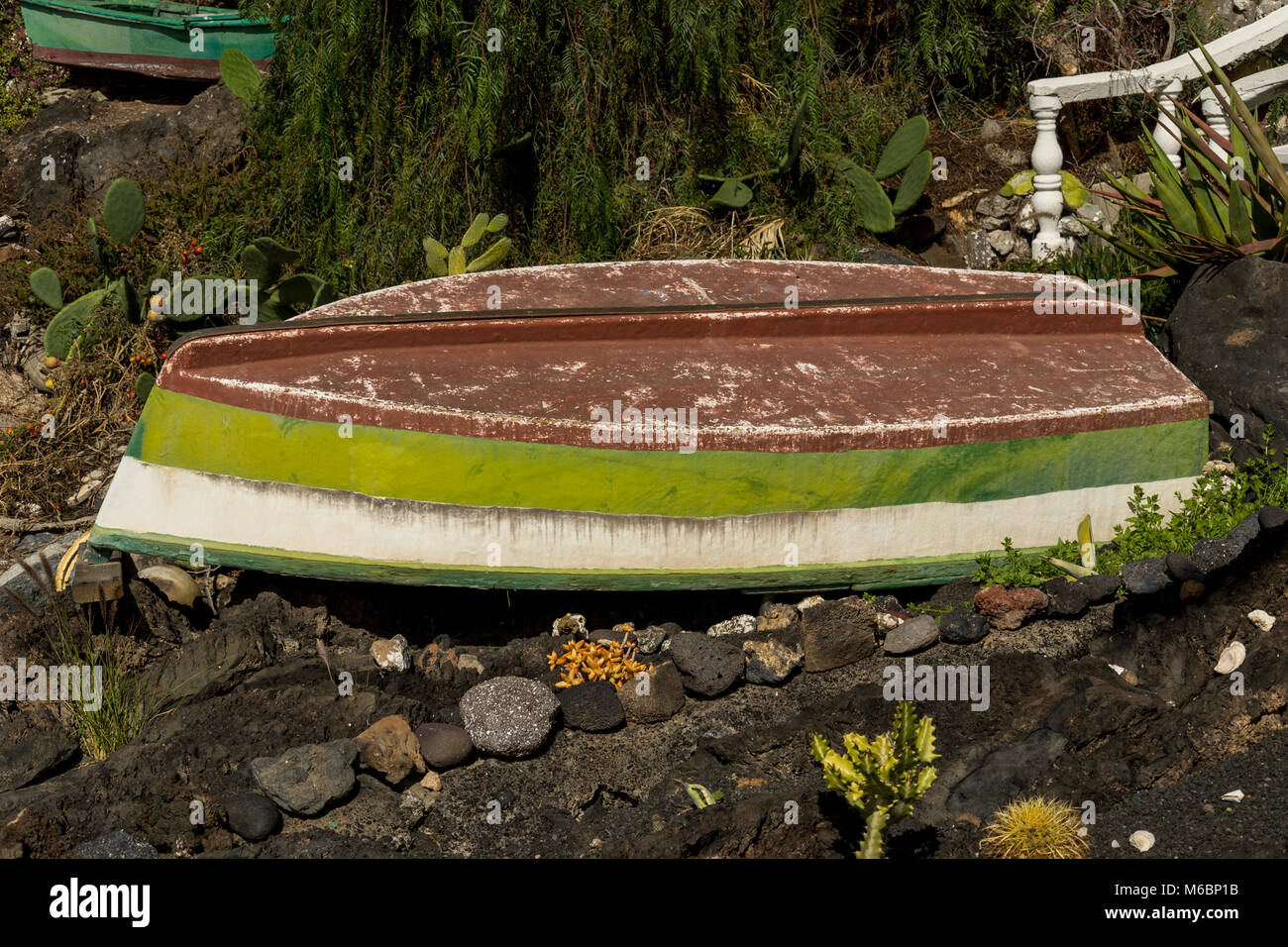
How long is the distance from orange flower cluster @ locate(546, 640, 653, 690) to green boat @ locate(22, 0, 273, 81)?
23.9ft

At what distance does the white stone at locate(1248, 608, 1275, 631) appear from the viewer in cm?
470

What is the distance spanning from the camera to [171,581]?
533cm

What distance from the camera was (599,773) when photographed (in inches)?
187

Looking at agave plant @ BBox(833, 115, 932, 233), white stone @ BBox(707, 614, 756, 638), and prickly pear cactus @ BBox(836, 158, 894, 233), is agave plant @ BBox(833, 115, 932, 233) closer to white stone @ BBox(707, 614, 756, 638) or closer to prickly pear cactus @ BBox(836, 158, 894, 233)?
prickly pear cactus @ BBox(836, 158, 894, 233)

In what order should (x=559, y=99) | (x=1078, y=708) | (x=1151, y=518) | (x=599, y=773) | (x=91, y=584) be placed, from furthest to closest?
(x=559, y=99) → (x=1151, y=518) → (x=91, y=584) → (x=599, y=773) → (x=1078, y=708)

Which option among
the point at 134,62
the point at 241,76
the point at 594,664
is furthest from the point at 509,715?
the point at 134,62

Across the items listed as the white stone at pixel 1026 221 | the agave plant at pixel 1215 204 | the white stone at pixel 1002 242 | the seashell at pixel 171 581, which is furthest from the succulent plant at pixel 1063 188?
the seashell at pixel 171 581

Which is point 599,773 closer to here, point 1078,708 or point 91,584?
point 1078,708

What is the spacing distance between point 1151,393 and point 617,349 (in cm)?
233

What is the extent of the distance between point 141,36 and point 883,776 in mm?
9555

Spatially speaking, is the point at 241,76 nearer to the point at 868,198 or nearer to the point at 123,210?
the point at 123,210

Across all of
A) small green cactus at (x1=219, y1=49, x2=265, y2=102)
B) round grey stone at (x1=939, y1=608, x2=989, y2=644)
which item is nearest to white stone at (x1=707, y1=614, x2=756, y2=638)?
round grey stone at (x1=939, y1=608, x2=989, y2=644)

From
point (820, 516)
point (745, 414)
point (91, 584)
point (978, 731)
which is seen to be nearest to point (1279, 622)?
point (978, 731)

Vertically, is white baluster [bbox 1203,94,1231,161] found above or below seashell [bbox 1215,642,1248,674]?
above
